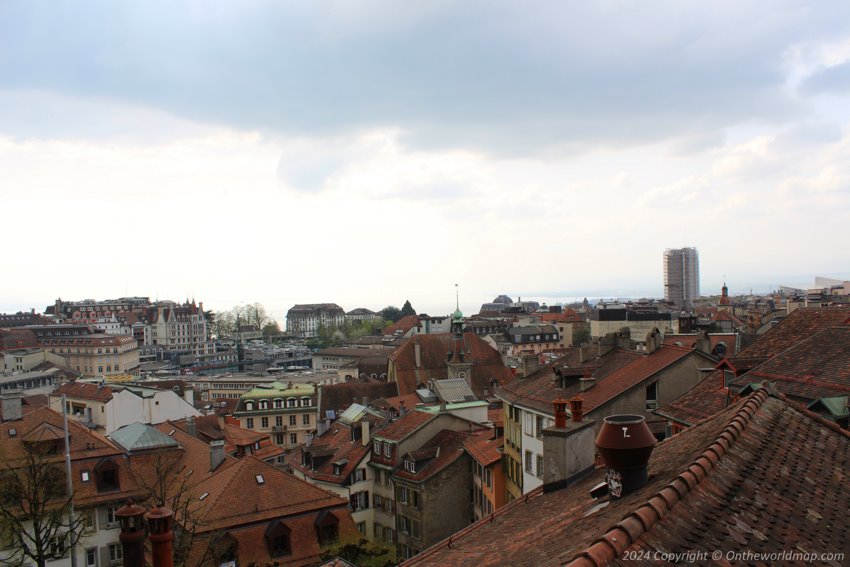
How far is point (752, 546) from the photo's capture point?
6488mm

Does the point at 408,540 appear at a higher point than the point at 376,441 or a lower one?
lower

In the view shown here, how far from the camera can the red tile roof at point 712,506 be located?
6.44 m

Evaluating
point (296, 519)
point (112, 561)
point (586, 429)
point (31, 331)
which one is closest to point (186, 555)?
point (296, 519)

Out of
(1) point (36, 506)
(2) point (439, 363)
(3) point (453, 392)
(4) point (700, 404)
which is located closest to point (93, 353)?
(2) point (439, 363)

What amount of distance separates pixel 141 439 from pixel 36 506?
11.4 m

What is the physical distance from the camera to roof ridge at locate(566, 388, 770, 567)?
19.4 feet

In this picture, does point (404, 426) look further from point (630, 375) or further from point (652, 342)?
point (652, 342)

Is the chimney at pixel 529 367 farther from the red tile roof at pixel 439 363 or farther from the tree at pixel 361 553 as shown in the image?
the red tile roof at pixel 439 363

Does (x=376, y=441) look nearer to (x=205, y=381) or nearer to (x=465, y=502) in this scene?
(x=465, y=502)

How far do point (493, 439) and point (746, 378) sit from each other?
24.0 meters

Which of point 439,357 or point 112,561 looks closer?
point 112,561

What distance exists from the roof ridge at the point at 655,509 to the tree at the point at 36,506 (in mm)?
23942

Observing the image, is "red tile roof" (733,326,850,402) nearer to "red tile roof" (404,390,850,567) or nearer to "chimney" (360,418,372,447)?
"red tile roof" (404,390,850,567)

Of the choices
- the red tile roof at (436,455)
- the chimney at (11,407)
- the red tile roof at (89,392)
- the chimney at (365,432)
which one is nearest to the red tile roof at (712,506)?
the red tile roof at (436,455)
